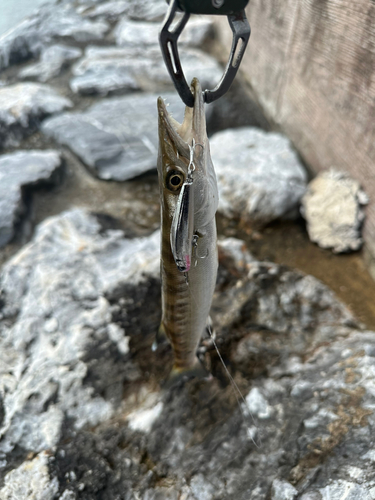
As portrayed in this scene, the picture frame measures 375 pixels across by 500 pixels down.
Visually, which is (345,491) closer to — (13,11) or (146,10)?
(13,11)

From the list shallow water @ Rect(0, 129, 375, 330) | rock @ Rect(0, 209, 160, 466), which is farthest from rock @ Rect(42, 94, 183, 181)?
rock @ Rect(0, 209, 160, 466)

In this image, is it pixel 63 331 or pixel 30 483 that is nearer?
pixel 30 483

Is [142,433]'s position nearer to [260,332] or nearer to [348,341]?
[260,332]

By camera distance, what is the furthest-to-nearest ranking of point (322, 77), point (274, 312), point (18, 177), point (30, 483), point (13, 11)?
1. point (13, 11)
2. point (18, 177)
3. point (322, 77)
4. point (274, 312)
5. point (30, 483)

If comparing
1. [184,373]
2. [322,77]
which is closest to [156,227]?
[184,373]

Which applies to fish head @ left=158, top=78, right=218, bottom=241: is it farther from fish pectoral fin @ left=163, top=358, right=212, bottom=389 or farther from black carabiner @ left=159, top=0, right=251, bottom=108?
fish pectoral fin @ left=163, top=358, right=212, bottom=389

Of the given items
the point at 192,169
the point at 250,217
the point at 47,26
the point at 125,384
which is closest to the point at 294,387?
the point at 125,384

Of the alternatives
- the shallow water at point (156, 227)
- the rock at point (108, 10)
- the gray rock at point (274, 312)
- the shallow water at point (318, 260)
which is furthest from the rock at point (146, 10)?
the gray rock at point (274, 312)
